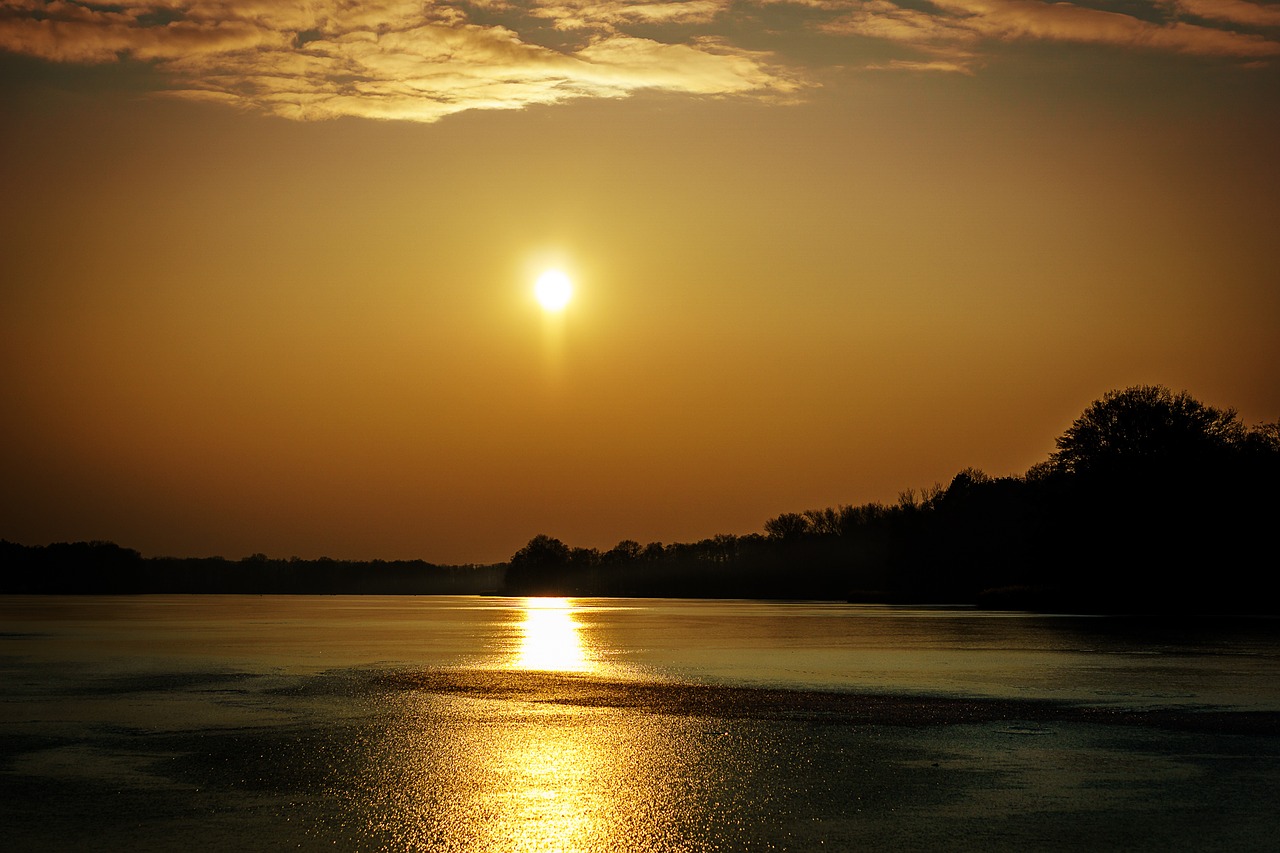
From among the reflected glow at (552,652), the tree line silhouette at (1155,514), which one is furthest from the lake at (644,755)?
the tree line silhouette at (1155,514)

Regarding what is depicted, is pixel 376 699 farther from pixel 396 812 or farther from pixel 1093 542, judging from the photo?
pixel 1093 542

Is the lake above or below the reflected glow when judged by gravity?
below

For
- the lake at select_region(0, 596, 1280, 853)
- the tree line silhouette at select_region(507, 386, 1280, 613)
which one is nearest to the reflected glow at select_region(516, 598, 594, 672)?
the lake at select_region(0, 596, 1280, 853)

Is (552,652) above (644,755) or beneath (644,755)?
above

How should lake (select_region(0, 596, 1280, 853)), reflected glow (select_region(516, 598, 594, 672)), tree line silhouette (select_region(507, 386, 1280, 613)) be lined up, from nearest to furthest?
lake (select_region(0, 596, 1280, 853)), reflected glow (select_region(516, 598, 594, 672)), tree line silhouette (select_region(507, 386, 1280, 613))

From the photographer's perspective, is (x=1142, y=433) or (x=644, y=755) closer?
(x=644, y=755)

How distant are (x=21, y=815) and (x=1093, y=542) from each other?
85508 mm

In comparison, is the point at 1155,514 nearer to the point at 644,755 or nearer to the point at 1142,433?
the point at 1142,433

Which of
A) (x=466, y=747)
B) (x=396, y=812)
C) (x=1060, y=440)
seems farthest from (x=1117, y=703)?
(x=1060, y=440)

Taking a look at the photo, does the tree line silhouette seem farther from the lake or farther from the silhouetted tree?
the lake

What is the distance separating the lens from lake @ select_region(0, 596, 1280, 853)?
11.9m

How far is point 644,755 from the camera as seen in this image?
645 inches

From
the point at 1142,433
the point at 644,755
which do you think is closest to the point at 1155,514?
the point at 1142,433

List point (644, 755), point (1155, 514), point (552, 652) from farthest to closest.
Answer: point (1155, 514) → point (552, 652) → point (644, 755)
